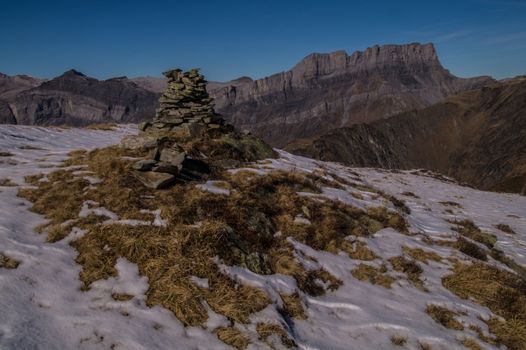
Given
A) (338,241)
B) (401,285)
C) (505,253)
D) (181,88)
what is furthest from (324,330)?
(181,88)

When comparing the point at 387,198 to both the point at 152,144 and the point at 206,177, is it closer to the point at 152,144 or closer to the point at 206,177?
the point at 206,177

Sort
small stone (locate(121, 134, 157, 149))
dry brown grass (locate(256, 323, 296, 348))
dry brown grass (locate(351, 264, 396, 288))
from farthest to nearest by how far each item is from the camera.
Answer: small stone (locate(121, 134, 157, 149))
dry brown grass (locate(351, 264, 396, 288))
dry brown grass (locate(256, 323, 296, 348))

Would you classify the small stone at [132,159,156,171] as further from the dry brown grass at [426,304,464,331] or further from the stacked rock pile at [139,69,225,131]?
the dry brown grass at [426,304,464,331]

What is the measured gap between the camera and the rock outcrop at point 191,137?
12844 millimetres

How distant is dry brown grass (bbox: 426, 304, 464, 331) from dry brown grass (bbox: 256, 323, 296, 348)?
3.72 metres

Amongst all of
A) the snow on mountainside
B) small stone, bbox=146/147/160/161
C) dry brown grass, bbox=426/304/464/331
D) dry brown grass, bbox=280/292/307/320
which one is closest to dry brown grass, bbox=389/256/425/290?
the snow on mountainside

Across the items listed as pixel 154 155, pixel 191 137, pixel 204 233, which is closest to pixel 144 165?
pixel 154 155

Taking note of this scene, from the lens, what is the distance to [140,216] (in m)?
9.16

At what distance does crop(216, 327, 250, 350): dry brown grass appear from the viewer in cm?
576

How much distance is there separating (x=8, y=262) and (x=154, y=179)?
15.9 ft

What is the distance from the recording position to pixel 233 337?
19.2 feet

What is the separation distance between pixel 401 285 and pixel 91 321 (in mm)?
7372

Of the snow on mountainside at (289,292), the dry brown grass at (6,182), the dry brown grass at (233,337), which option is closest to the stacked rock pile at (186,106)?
the snow on mountainside at (289,292)

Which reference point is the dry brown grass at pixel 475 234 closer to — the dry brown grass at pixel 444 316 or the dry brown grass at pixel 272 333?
the dry brown grass at pixel 444 316
